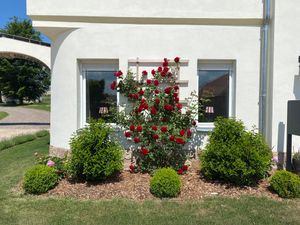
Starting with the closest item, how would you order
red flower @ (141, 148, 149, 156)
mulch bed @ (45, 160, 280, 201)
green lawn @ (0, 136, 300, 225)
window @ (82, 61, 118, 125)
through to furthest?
green lawn @ (0, 136, 300, 225) < mulch bed @ (45, 160, 280, 201) < red flower @ (141, 148, 149, 156) < window @ (82, 61, 118, 125)

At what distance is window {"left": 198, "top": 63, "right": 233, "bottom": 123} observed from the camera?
7.05 metres

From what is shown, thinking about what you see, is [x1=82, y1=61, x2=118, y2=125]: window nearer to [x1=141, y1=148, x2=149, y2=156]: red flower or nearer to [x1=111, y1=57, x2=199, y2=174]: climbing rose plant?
[x1=111, y1=57, x2=199, y2=174]: climbing rose plant

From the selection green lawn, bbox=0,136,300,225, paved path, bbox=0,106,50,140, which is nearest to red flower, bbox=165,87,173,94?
green lawn, bbox=0,136,300,225

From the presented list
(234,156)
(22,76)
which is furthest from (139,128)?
(22,76)

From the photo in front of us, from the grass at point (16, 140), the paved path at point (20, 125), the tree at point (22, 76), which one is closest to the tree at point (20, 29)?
the tree at point (22, 76)

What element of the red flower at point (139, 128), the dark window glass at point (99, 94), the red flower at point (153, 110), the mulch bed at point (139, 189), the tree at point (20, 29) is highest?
the tree at point (20, 29)

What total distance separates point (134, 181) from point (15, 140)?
785cm

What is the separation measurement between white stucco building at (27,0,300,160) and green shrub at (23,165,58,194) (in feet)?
4.81

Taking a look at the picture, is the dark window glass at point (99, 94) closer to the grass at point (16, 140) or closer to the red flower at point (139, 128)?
the red flower at point (139, 128)

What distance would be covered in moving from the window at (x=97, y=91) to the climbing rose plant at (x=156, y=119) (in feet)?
1.67

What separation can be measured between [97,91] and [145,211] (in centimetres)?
337

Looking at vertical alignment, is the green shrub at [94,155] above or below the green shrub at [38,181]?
above

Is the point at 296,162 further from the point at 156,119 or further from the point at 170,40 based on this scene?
the point at 170,40

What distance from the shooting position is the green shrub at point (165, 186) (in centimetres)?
520
